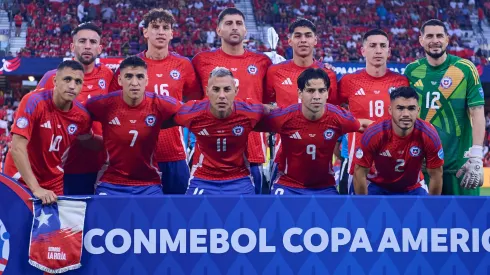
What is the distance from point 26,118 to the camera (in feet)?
17.1

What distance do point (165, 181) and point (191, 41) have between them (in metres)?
19.5

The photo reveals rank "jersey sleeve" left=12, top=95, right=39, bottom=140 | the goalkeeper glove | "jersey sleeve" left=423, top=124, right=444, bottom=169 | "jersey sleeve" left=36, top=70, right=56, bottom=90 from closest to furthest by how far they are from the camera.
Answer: "jersey sleeve" left=12, top=95, right=39, bottom=140, "jersey sleeve" left=423, top=124, right=444, bottom=169, the goalkeeper glove, "jersey sleeve" left=36, top=70, right=56, bottom=90

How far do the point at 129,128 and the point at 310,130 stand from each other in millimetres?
1564

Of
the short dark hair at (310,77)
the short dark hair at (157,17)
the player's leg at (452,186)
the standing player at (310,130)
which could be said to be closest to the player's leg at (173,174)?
the standing player at (310,130)

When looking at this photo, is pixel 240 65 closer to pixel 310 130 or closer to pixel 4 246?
pixel 310 130

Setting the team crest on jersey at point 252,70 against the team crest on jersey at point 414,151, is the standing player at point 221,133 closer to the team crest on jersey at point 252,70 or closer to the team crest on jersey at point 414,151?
the team crest on jersey at point 252,70

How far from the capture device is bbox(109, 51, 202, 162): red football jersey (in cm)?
640

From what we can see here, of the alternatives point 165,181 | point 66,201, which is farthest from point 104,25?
point 66,201

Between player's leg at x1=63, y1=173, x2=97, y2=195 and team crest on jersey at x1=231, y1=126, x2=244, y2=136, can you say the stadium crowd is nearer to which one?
player's leg at x1=63, y1=173, x2=97, y2=195

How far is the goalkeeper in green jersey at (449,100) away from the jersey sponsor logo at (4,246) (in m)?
3.88

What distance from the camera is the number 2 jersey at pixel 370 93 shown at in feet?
20.8

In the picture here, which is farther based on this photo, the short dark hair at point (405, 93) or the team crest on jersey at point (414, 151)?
the team crest on jersey at point (414, 151)

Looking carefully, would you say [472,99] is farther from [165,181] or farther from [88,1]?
[88,1]

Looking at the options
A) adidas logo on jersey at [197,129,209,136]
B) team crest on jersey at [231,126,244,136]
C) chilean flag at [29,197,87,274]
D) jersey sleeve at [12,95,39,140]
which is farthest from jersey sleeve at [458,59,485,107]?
jersey sleeve at [12,95,39,140]
